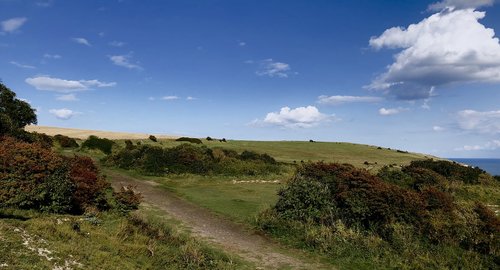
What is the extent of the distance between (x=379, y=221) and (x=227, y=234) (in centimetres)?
667

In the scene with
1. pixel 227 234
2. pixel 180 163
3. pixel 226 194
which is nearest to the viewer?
pixel 227 234

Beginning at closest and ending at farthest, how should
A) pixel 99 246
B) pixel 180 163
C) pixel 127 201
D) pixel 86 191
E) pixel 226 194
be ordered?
pixel 99 246
pixel 86 191
pixel 127 201
pixel 226 194
pixel 180 163

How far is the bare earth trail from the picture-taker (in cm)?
1403

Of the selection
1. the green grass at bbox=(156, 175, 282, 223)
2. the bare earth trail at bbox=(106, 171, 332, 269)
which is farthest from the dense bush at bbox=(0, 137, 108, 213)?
the green grass at bbox=(156, 175, 282, 223)

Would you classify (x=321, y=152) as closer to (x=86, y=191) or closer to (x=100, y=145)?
(x=100, y=145)

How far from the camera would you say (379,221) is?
16.8m

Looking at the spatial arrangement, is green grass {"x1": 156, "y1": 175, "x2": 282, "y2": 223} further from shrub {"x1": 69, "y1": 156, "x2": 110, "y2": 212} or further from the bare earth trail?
shrub {"x1": 69, "y1": 156, "x2": 110, "y2": 212}

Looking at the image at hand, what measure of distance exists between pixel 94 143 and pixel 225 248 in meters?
48.0

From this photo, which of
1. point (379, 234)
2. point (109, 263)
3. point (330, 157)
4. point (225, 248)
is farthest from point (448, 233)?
point (330, 157)

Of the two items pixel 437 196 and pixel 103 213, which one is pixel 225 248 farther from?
pixel 437 196

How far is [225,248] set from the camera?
15305 millimetres

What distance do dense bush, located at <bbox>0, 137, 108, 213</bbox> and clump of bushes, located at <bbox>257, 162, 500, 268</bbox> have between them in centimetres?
869

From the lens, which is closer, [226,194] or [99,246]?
[99,246]

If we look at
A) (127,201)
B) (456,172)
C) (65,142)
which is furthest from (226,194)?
(65,142)
